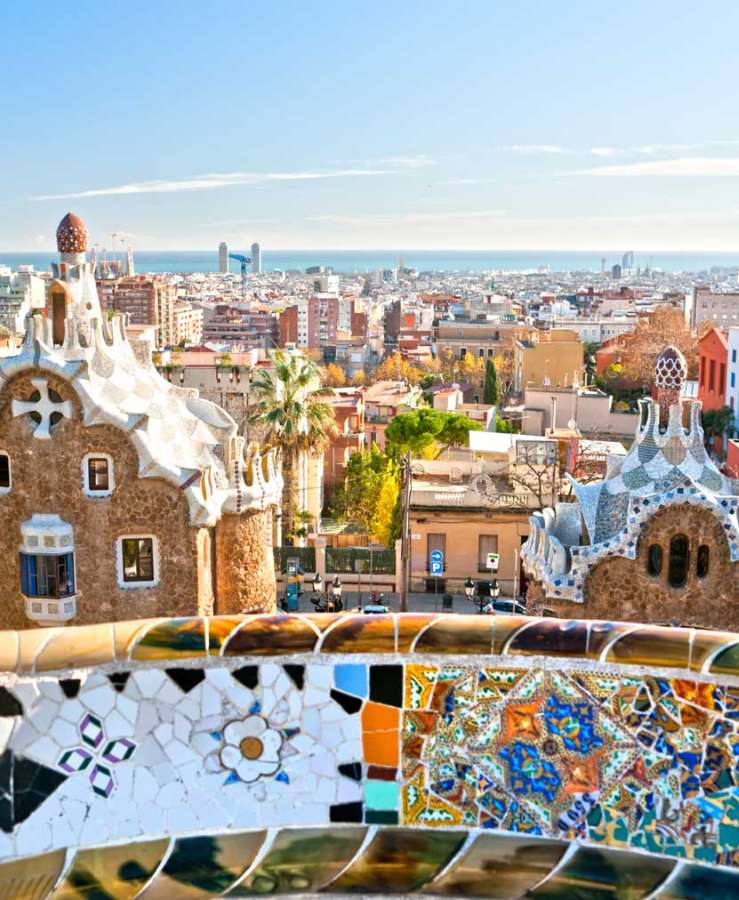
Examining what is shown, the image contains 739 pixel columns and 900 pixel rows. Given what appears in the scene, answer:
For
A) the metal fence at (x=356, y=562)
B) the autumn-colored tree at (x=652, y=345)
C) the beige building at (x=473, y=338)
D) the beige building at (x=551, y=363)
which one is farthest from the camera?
the beige building at (x=473, y=338)

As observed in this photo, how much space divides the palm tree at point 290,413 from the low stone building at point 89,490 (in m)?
10.5

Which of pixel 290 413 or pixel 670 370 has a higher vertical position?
pixel 670 370

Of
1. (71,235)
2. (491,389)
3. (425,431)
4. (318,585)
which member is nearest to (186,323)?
(491,389)

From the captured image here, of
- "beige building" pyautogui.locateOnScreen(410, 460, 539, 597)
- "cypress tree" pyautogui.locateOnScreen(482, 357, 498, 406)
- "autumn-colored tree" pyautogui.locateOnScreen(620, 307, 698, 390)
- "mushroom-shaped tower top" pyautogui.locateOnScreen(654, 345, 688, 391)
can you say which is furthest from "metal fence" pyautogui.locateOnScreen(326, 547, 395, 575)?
"cypress tree" pyautogui.locateOnScreen(482, 357, 498, 406)

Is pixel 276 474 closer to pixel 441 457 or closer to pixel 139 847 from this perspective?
pixel 139 847

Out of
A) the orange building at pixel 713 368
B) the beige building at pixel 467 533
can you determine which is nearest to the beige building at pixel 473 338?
the orange building at pixel 713 368

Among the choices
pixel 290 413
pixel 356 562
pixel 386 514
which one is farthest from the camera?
pixel 386 514

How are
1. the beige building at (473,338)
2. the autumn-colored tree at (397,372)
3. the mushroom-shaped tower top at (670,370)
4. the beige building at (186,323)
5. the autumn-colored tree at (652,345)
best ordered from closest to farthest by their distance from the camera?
the mushroom-shaped tower top at (670,370)
the autumn-colored tree at (652,345)
the autumn-colored tree at (397,372)
the beige building at (473,338)
the beige building at (186,323)

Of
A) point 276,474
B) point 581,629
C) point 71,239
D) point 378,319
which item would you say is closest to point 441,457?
point 276,474

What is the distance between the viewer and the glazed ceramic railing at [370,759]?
471cm

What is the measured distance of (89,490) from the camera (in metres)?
15.0

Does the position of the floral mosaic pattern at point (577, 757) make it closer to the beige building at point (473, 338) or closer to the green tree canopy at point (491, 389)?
the green tree canopy at point (491, 389)

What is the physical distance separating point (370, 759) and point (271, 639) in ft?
2.22

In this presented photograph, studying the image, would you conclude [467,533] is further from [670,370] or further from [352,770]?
[352,770]
